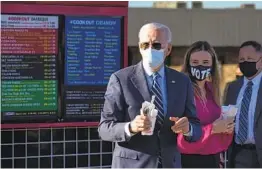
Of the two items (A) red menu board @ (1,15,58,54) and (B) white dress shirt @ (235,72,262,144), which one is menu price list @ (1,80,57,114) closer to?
(A) red menu board @ (1,15,58,54)

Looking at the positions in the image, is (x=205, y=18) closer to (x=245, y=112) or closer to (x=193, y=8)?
(x=193, y=8)

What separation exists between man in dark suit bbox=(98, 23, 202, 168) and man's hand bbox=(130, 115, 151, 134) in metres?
0.09

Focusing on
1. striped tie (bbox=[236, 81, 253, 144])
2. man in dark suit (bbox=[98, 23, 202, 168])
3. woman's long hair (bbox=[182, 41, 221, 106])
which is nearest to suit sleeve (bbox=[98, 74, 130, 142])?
man in dark suit (bbox=[98, 23, 202, 168])

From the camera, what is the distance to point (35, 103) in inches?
202

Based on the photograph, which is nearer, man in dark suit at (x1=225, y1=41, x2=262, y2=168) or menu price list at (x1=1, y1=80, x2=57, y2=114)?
man in dark suit at (x1=225, y1=41, x2=262, y2=168)

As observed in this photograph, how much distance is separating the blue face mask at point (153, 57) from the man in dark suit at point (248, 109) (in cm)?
137

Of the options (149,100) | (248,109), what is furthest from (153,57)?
(248,109)

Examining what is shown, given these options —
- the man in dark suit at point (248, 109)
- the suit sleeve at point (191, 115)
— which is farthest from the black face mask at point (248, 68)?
the suit sleeve at point (191, 115)

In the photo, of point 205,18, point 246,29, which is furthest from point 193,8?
point 246,29

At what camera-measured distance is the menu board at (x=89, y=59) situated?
523 centimetres

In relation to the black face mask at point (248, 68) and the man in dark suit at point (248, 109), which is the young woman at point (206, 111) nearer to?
the man in dark suit at point (248, 109)

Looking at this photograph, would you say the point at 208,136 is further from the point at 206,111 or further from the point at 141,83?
the point at 141,83

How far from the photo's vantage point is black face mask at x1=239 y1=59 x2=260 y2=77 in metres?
4.27

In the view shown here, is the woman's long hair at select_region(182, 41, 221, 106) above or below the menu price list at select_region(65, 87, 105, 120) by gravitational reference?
above
